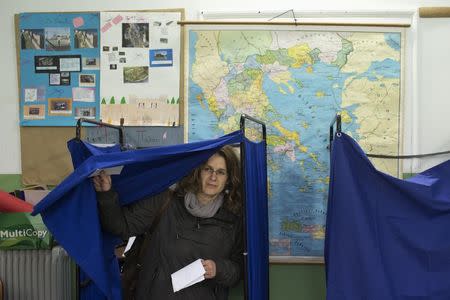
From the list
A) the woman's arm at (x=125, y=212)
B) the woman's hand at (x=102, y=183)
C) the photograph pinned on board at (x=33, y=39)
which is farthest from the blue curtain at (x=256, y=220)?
the photograph pinned on board at (x=33, y=39)

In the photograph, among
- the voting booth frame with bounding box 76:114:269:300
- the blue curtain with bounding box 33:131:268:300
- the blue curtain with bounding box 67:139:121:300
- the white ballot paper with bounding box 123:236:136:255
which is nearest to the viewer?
the blue curtain with bounding box 33:131:268:300

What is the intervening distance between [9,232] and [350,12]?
98.6 inches

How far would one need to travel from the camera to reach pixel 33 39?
9.18 ft

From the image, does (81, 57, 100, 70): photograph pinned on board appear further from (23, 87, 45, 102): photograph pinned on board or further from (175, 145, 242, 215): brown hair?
(175, 145, 242, 215): brown hair

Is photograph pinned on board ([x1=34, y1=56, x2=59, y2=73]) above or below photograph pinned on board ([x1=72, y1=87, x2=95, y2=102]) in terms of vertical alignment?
above

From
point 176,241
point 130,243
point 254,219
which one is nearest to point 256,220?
point 254,219

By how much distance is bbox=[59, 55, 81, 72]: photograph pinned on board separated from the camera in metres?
2.77

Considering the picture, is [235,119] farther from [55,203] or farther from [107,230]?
[55,203]

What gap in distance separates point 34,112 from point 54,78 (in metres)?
0.26

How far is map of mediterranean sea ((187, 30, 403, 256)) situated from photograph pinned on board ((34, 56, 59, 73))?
89 centimetres

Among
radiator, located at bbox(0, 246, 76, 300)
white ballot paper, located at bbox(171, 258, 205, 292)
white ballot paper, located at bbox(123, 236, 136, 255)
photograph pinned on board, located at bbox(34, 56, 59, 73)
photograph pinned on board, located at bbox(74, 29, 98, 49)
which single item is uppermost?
photograph pinned on board, located at bbox(74, 29, 98, 49)

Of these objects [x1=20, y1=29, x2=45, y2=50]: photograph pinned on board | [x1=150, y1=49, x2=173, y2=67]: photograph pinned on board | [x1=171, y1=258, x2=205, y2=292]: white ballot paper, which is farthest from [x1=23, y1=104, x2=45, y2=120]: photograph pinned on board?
[x1=171, y1=258, x2=205, y2=292]: white ballot paper

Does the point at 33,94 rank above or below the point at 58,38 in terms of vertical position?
below

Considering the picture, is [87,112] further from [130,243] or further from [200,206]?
[200,206]
